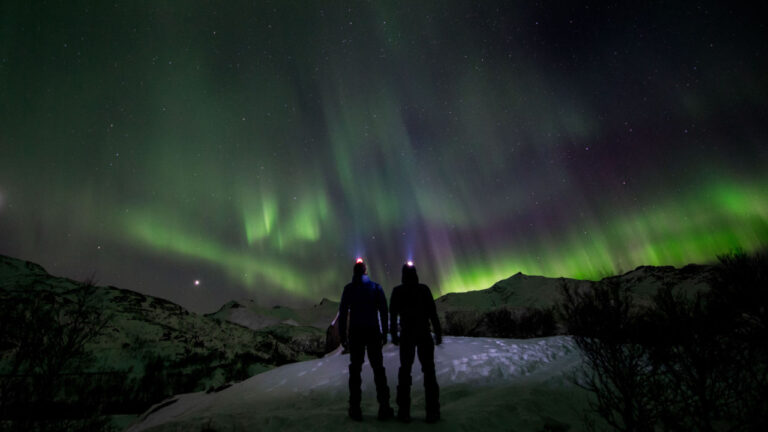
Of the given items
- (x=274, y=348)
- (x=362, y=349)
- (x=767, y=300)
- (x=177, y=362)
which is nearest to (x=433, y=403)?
(x=362, y=349)

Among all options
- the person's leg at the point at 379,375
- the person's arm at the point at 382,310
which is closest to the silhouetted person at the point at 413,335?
the person's arm at the point at 382,310

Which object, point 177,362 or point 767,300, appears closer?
point 767,300

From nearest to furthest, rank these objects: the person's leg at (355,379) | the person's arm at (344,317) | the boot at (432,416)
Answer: the boot at (432,416) → the person's leg at (355,379) → the person's arm at (344,317)

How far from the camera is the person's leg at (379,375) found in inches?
199

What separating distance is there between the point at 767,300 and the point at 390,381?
10.6 m

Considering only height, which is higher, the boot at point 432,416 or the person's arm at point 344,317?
the person's arm at point 344,317

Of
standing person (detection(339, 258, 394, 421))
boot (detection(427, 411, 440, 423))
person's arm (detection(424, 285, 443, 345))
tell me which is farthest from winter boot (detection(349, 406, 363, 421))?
person's arm (detection(424, 285, 443, 345))

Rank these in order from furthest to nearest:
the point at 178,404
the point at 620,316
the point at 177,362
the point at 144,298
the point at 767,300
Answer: the point at 144,298 → the point at 177,362 → the point at 178,404 → the point at 767,300 → the point at 620,316

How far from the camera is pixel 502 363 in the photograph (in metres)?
11.0

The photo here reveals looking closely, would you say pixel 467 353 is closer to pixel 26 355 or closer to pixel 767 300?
pixel 767 300

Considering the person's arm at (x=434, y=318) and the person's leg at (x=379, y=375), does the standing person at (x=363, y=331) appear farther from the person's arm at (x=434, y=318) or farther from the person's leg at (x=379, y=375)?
the person's arm at (x=434, y=318)

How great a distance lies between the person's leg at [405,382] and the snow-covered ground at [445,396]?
201mm

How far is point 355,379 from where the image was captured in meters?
5.22

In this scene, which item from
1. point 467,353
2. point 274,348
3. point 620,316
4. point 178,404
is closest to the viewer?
point 620,316
